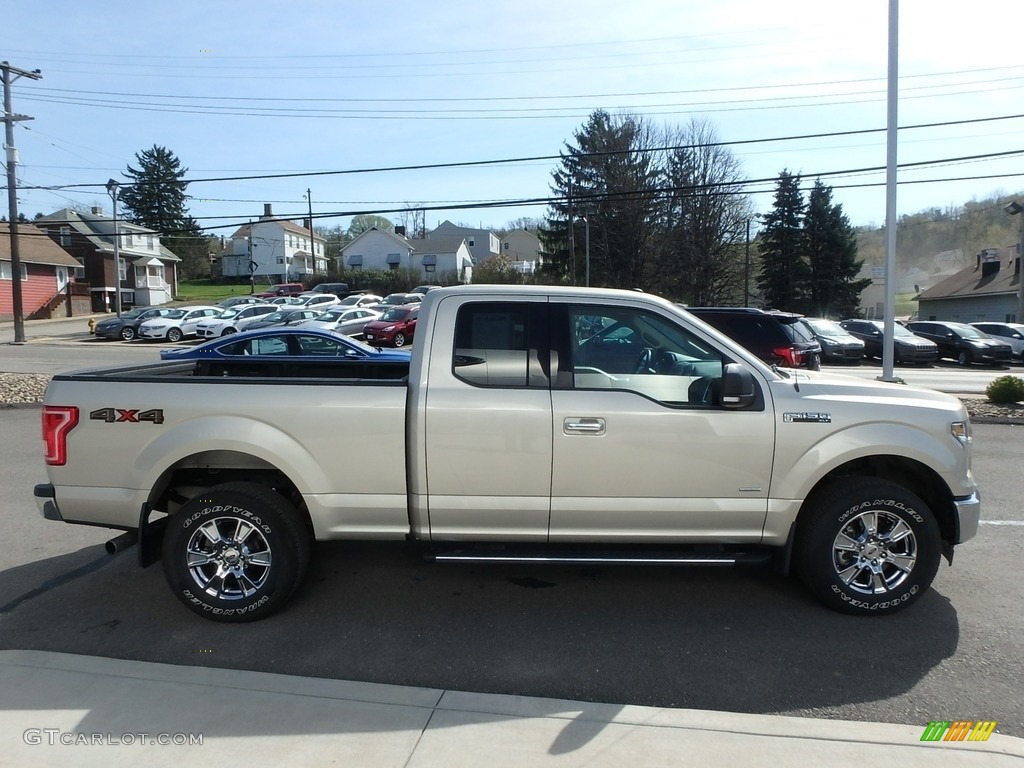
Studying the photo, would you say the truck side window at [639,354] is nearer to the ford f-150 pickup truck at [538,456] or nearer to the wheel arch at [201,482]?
the ford f-150 pickup truck at [538,456]

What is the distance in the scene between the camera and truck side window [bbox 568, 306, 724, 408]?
4383 millimetres

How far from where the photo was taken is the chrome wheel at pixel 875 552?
433 centimetres

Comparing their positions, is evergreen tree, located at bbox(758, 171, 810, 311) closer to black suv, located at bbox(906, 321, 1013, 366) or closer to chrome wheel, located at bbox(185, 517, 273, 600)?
black suv, located at bbox(906, 321, 1013, 366)

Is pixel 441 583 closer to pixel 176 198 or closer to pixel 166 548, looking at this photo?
pixel 166 548

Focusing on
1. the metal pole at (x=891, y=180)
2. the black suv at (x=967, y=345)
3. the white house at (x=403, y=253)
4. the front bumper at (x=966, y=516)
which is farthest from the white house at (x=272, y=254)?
the front bumper at (x=966, y=516)

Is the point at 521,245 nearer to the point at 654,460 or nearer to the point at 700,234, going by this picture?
the point at 700,234

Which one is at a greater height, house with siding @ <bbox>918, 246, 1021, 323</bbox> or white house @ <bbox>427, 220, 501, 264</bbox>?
white house @ <bbox>427, 220, 501, 264</bbox>

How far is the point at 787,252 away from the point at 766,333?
4284 cm

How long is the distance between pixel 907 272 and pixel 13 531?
10424 cm

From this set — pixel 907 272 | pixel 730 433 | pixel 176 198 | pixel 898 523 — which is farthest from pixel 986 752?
pixel 907 272

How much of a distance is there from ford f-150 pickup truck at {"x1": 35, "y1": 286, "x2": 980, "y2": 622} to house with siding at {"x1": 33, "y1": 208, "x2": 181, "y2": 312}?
60865 millimetres

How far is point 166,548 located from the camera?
4316mm

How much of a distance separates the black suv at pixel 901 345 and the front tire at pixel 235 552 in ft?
84.2

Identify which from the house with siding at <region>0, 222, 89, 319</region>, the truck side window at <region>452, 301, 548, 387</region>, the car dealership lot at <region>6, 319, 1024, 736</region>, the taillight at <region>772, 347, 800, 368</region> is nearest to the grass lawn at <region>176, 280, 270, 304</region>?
the house with siding at <region>0, 222, 89, 319</region>
